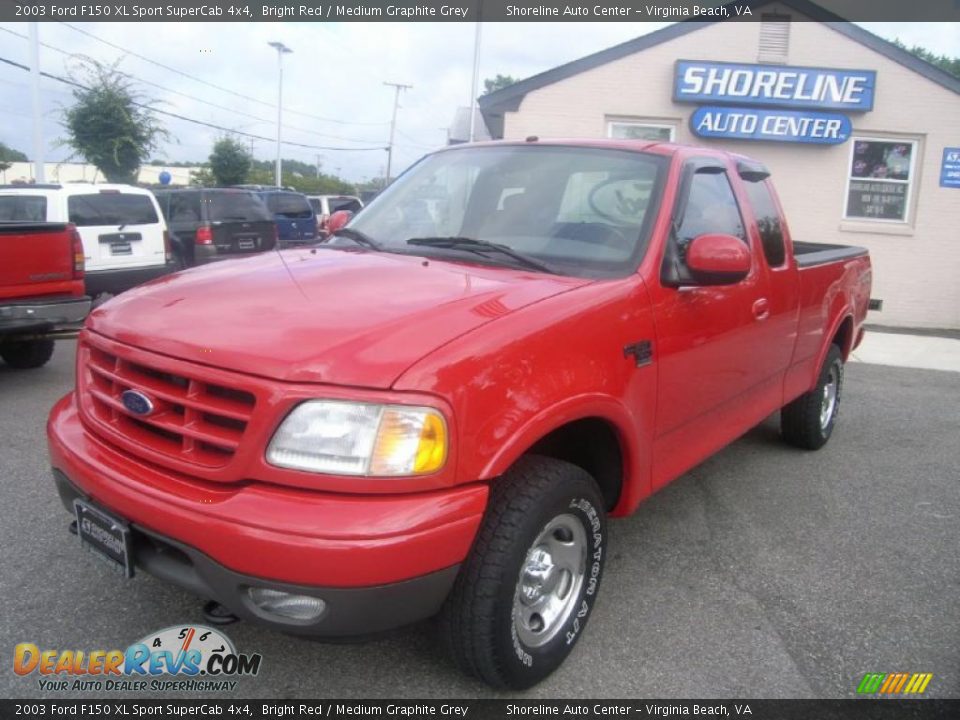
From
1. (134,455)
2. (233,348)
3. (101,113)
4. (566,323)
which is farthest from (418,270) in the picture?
(101,113)

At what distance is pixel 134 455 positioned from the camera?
2420mm

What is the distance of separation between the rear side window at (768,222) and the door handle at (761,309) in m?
0.28

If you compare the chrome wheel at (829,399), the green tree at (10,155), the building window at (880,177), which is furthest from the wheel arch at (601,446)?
the green tree at (10,155)

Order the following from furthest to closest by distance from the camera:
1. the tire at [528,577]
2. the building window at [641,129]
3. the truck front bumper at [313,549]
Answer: the building window at [641,129], the tire at [528,577], the truck front bumper at [313,549]

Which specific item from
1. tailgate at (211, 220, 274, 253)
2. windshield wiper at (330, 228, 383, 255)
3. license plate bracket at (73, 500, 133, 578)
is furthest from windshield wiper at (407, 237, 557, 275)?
tailgate at (211, 220, 274, 253)

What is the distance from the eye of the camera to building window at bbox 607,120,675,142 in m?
12.1

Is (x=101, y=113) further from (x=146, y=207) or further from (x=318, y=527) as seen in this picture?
(x=318, y=527)

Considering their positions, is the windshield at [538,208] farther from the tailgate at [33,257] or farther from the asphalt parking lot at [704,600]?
the tailgate at [33,257]

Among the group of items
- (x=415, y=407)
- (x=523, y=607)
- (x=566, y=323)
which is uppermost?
(x=566, y=323)

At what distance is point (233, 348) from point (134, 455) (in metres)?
0.54

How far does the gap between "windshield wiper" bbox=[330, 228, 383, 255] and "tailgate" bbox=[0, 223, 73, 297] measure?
12.1 feet

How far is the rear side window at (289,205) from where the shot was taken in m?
18.9

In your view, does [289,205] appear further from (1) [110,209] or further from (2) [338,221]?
(2) [338,221]

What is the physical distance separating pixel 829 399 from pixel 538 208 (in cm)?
330
